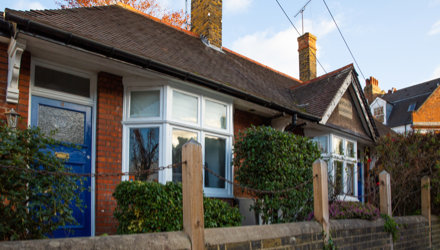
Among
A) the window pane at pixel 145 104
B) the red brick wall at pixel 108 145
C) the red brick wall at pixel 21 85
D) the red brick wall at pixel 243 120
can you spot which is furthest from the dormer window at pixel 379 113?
the red brick wall at pixel 21 85

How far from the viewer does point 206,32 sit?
1166 centimetres

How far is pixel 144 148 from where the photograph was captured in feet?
23.5

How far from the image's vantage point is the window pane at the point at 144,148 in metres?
7.11

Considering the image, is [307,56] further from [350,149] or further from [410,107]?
[410,107]

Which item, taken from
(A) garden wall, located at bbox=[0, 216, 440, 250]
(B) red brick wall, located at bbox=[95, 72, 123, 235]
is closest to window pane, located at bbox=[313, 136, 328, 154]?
(A) garden wall, located at bbox=[0, 216, 440, 250]

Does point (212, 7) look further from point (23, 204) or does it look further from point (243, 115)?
point (23, 204)

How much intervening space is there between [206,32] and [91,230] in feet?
23.5

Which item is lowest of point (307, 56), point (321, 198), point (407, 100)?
point (321, 198)

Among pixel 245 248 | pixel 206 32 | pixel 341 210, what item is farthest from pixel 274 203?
pixel 206 32

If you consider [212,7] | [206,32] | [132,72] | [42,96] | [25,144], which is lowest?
[25,144]

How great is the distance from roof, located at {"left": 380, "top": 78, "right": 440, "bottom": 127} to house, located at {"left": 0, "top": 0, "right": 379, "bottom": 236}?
1131 inches

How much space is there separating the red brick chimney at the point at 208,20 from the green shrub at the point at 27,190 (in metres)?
8.18

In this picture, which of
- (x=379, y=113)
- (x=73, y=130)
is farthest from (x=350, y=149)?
(x=379, y=113)

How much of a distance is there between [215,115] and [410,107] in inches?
1265
